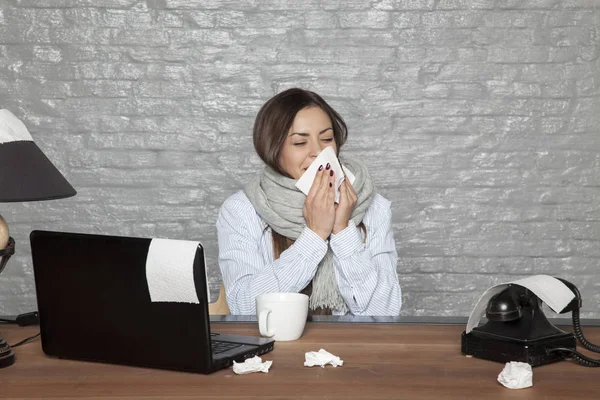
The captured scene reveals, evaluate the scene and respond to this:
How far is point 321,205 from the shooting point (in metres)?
2.13

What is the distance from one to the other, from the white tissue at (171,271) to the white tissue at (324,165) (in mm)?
996

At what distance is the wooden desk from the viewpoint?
1104mm

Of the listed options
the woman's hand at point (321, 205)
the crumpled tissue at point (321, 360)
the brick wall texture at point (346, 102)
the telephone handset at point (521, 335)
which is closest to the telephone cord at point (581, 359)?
the telephone handset at point (521, 335)

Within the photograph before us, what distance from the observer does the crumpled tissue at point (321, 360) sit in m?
1.23

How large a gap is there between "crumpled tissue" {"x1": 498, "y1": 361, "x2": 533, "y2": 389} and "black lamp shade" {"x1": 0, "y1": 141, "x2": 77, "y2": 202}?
0.71 metres

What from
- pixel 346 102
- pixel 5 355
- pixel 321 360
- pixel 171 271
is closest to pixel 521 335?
pixel 321 360

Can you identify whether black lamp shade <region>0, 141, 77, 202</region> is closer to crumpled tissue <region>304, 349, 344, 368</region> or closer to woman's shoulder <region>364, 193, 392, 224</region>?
crumpled tissue <region>304, 349, 344, 368</region>

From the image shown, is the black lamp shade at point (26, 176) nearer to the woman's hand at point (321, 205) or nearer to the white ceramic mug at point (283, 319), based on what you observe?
the white ceramic mug at point (283, 319)

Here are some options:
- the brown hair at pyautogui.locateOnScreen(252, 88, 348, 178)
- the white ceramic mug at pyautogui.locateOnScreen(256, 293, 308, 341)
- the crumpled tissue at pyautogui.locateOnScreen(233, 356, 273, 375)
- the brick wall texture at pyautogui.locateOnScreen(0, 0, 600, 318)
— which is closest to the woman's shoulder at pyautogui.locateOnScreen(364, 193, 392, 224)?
the brown hair at pyautogui.locateOnScreen(252, 88, 348, 178)

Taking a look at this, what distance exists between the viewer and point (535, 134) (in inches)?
118

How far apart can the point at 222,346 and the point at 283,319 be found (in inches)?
5.6

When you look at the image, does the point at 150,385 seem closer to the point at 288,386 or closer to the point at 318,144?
the point at 288,386

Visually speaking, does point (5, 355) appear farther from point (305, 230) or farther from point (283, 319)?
point (305, 230)

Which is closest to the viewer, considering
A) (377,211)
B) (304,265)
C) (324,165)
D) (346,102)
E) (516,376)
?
(516,376)
